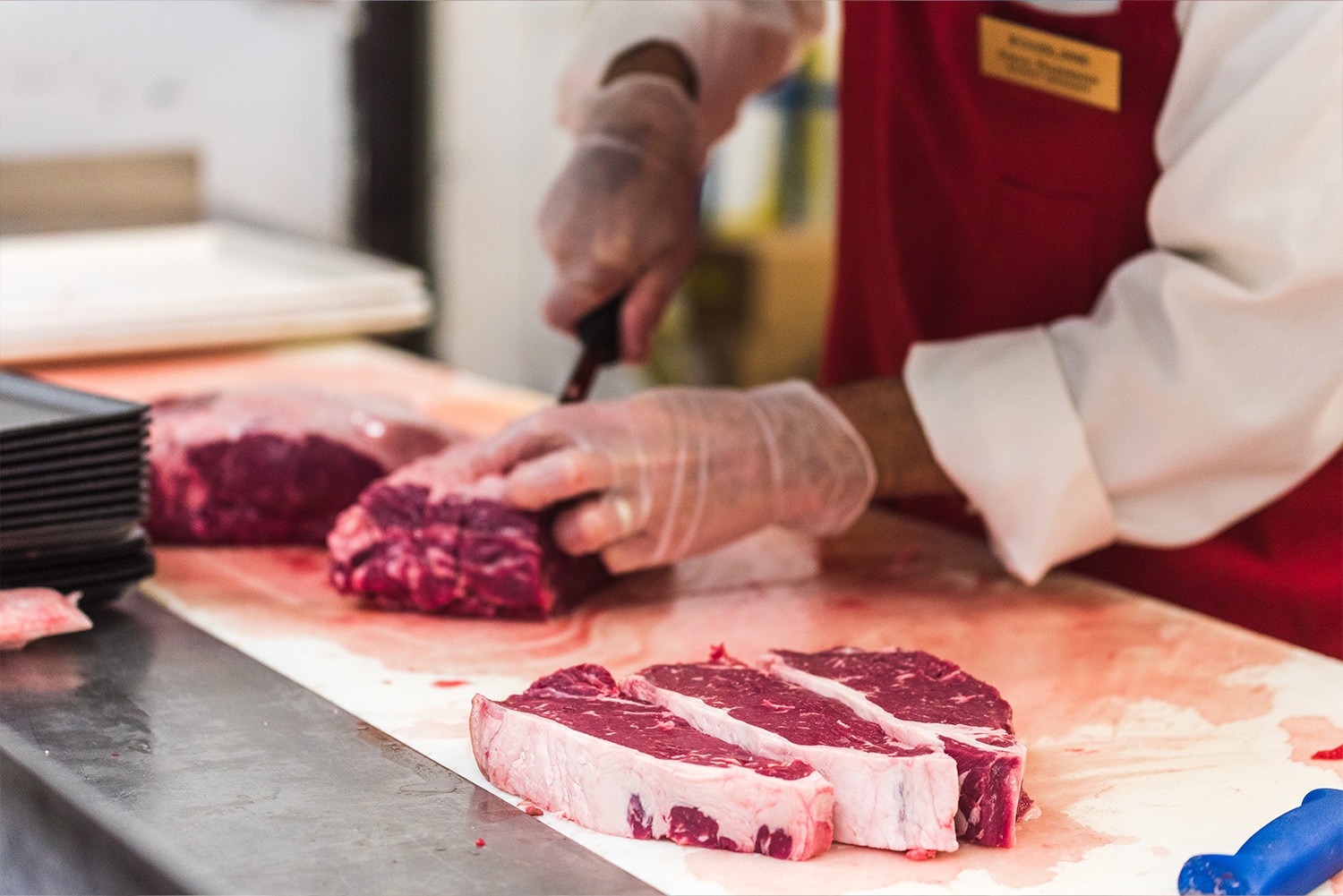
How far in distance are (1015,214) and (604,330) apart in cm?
76

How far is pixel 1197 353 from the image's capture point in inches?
80.6

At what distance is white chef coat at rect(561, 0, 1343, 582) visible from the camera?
1.92 metres

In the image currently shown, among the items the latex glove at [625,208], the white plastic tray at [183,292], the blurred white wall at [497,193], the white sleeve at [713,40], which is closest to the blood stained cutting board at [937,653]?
the latex glove at [625,208]

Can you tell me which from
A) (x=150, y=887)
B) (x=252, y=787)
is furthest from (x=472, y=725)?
(x=150, y=887)

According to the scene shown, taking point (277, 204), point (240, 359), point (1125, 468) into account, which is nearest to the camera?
point (1125, 468)

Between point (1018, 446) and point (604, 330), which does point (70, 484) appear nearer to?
point (604, 330)

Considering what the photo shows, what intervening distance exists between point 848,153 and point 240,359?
5.47ft

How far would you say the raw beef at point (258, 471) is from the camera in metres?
2.41

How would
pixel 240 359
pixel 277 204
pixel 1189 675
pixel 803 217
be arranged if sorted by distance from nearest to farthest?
pixel 1189 675 → pixel 240 359 → pixel 277 204 → pixel 803 217

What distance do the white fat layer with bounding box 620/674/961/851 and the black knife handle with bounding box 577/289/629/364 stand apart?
1355 mm

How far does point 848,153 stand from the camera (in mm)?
2775

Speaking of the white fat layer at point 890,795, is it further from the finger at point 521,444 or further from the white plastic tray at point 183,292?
the white plastic tray at point 183,292

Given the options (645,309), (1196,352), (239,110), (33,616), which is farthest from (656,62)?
(239,110)

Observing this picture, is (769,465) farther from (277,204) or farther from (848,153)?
(277,204)
